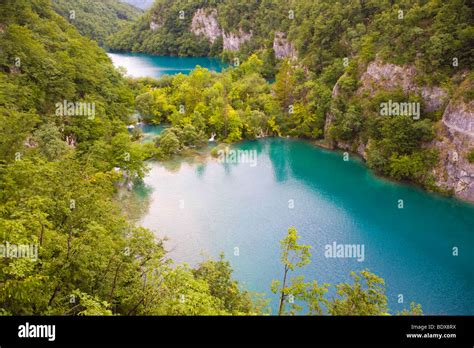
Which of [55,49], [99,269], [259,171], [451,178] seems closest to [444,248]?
[451,178]

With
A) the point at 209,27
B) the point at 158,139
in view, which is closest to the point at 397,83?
the point at 158,139

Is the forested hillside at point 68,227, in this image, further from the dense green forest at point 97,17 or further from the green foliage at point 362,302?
the dense green forest at point 97,17

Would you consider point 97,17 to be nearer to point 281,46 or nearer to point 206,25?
point 206,25

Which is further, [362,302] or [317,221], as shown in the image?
[317,221]

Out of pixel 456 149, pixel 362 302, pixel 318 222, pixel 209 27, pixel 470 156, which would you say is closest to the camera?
pixel 362 302

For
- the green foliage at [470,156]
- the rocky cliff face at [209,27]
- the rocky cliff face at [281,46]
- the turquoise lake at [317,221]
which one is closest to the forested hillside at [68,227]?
the turquoise lake at [317,221]
